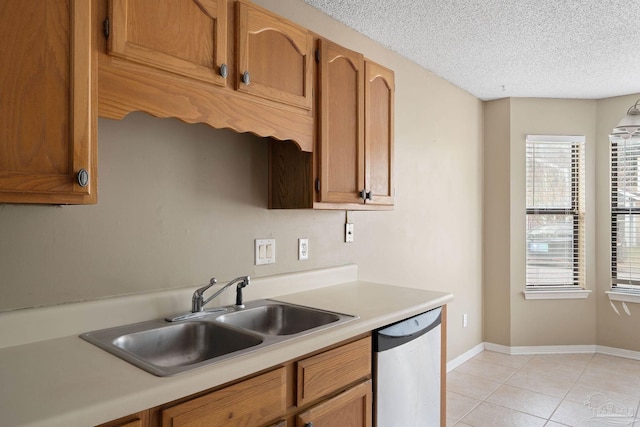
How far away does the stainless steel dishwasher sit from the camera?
1.73 metres

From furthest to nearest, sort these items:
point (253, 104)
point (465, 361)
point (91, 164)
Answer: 1. point (465, 361)
2. point (253, 104)
3. point (91, 164)

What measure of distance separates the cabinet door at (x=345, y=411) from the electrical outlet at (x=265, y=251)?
731mm

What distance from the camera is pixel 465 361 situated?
3.80m

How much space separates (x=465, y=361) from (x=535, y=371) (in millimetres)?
549

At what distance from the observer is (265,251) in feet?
6.79

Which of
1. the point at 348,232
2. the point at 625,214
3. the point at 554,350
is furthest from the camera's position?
the point at 554,350

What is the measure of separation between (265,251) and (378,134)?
2.77 ft

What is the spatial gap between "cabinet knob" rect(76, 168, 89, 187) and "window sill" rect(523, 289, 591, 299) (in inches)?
153

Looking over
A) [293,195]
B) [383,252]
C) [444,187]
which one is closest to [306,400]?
[293,195]

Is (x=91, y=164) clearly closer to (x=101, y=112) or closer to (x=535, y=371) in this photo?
(x=101, y=112)

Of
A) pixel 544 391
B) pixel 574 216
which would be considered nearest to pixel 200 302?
pixel 544 391

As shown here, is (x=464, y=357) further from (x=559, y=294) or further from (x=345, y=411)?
(x=345, y=411)

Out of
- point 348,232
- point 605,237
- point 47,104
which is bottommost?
point 605,237

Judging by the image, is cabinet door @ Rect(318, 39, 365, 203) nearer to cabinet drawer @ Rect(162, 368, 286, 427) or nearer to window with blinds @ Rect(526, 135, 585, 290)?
cabinet drawer @ Rect(162, 368, 286, 427)
